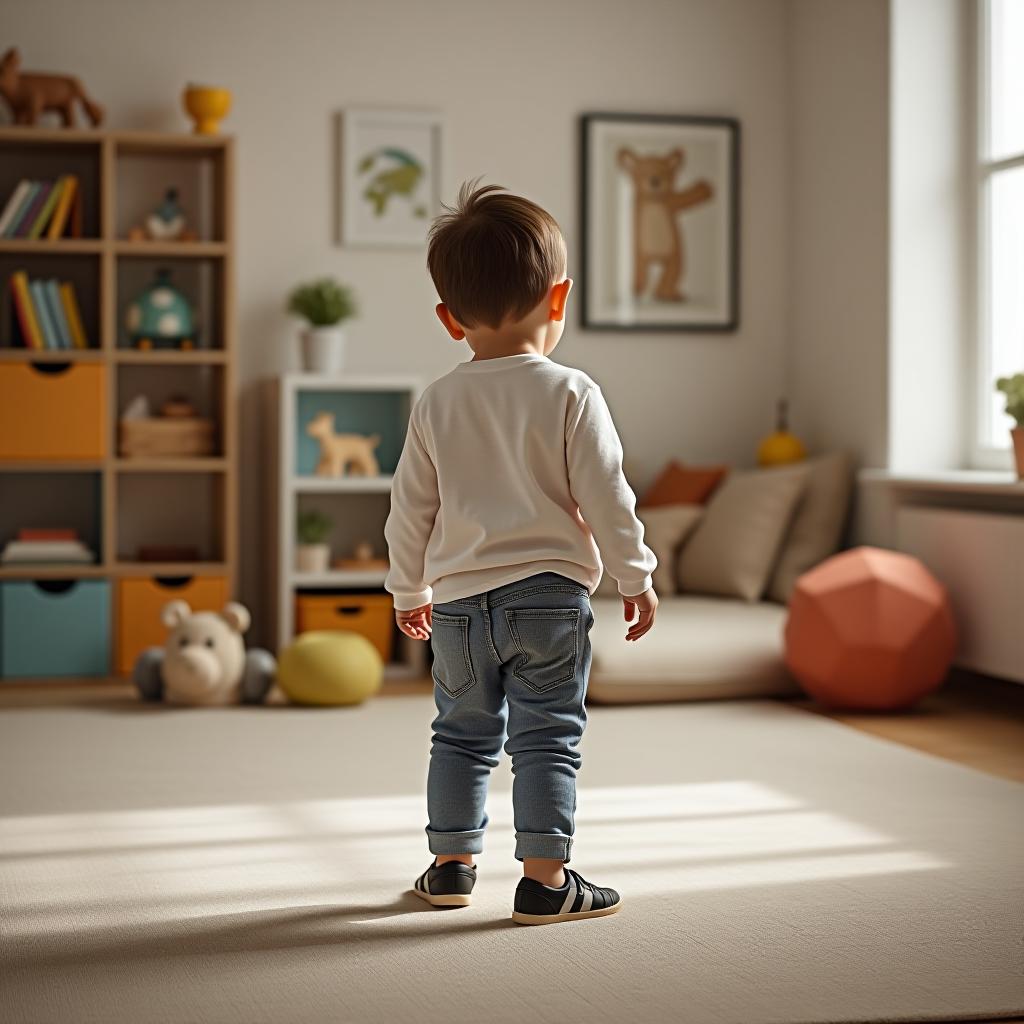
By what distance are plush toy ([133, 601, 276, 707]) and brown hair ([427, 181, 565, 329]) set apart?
6.90 ft

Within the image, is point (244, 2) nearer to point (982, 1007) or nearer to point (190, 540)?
point (190, 540)

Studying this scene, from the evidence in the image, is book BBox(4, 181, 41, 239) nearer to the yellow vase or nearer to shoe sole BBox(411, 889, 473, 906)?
the yellow vase

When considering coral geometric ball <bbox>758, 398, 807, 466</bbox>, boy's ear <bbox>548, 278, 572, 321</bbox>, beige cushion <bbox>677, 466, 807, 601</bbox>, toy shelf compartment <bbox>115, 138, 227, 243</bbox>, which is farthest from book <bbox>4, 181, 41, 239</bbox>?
boy's ear <bbox>548, 278, 572, 321</bbox>

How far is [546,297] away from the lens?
200cm

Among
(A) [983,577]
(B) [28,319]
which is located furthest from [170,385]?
(A) [983,577]

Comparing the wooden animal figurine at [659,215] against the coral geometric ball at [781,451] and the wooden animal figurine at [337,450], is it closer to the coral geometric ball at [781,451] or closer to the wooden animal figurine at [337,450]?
the coral geometric ball at [781,451]

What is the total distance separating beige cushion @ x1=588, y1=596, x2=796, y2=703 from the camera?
153 inches

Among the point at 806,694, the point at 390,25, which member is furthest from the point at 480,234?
the point at 390,25

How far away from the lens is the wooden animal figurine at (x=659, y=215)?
5.07 m

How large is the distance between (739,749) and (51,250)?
253 centimetres

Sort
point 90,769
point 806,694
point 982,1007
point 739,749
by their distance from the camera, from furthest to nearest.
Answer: point 806,694 < point 739,749 < point 90,769 < point 982,1007

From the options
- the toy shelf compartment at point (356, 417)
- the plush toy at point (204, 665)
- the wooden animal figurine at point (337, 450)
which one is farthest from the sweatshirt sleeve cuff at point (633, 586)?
the toy shelf compartment at point (356, 417)

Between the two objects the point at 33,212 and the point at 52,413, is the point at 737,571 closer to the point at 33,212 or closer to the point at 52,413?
the point at 52,413

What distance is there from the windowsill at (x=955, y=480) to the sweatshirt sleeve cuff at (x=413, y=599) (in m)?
2.05
